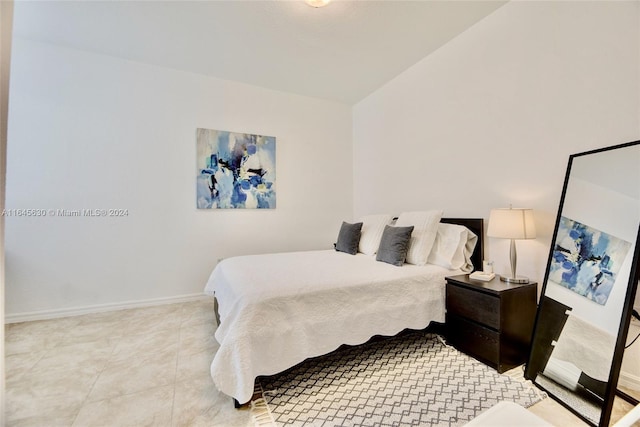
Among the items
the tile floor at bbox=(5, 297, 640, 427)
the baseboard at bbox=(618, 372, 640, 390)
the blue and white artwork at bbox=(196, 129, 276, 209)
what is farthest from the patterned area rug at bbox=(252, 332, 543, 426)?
the blue and white artwork at bbox=(196, 129, 276, 209)

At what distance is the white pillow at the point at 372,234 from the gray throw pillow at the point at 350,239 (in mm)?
68

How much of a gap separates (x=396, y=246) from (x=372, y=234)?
2.14ft

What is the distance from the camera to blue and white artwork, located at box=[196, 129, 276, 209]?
3617 mm

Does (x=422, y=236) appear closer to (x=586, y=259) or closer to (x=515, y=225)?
(x=515, y=225)

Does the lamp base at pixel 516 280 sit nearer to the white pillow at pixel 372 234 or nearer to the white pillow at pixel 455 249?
the white pillow at pixel 455 249

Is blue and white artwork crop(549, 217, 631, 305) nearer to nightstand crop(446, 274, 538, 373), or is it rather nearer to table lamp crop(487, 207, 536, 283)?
table lamp crop(487, 207, 536, 283)

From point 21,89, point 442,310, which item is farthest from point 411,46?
point 21,89

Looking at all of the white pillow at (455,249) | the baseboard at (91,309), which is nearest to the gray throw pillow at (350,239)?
the white pillow at (455,249)

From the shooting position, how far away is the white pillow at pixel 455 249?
2.52 m

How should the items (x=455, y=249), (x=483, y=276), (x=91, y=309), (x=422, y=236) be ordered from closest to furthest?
(x=483, y=276) < (x=455, y=249) < (x=422, y=236) < (x=91, y=309)

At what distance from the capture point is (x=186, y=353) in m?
2.24

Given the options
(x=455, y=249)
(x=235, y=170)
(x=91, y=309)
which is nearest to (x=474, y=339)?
(x=455, y=249)

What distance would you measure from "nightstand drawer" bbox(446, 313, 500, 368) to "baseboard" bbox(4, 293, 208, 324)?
9.58 feet

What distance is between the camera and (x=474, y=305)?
2.07m
